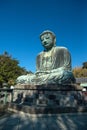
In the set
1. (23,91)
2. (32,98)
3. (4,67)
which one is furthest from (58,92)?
(4,67)

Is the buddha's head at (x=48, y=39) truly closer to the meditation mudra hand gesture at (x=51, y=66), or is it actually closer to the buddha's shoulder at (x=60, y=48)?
the meditation mudra hand gesture at (x=51, y=66)

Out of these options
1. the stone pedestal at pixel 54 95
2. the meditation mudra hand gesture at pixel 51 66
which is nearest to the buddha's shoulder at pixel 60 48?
the meditation mudra hand gesture at pixel 51 66

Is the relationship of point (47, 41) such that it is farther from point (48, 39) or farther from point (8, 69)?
point (8, 69)

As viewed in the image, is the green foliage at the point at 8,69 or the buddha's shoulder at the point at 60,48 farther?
the green foliage at the point at 8,69

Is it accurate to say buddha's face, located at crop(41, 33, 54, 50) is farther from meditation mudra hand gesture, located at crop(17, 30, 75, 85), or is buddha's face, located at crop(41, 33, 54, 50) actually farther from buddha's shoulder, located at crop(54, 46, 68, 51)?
buddha's shoulder, located at crop(54, 46, 68, 51)

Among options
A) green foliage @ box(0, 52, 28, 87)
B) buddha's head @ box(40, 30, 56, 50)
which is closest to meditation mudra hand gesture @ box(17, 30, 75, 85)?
buddha's head @ box(40, 30, 56, 50)

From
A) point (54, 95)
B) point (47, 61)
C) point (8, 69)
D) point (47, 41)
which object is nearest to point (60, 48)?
point (47, 41)

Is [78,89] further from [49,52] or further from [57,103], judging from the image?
[49,52]

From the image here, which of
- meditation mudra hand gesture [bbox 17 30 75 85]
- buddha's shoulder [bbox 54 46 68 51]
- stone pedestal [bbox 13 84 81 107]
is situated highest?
buddha's shoulder [bbox 54 46 68 51]

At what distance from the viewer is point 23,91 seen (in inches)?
397

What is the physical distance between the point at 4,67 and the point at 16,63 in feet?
10.0

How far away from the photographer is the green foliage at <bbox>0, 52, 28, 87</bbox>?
27.7 m

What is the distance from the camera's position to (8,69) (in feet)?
93.7

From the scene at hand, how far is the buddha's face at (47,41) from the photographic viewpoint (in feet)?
36.4
